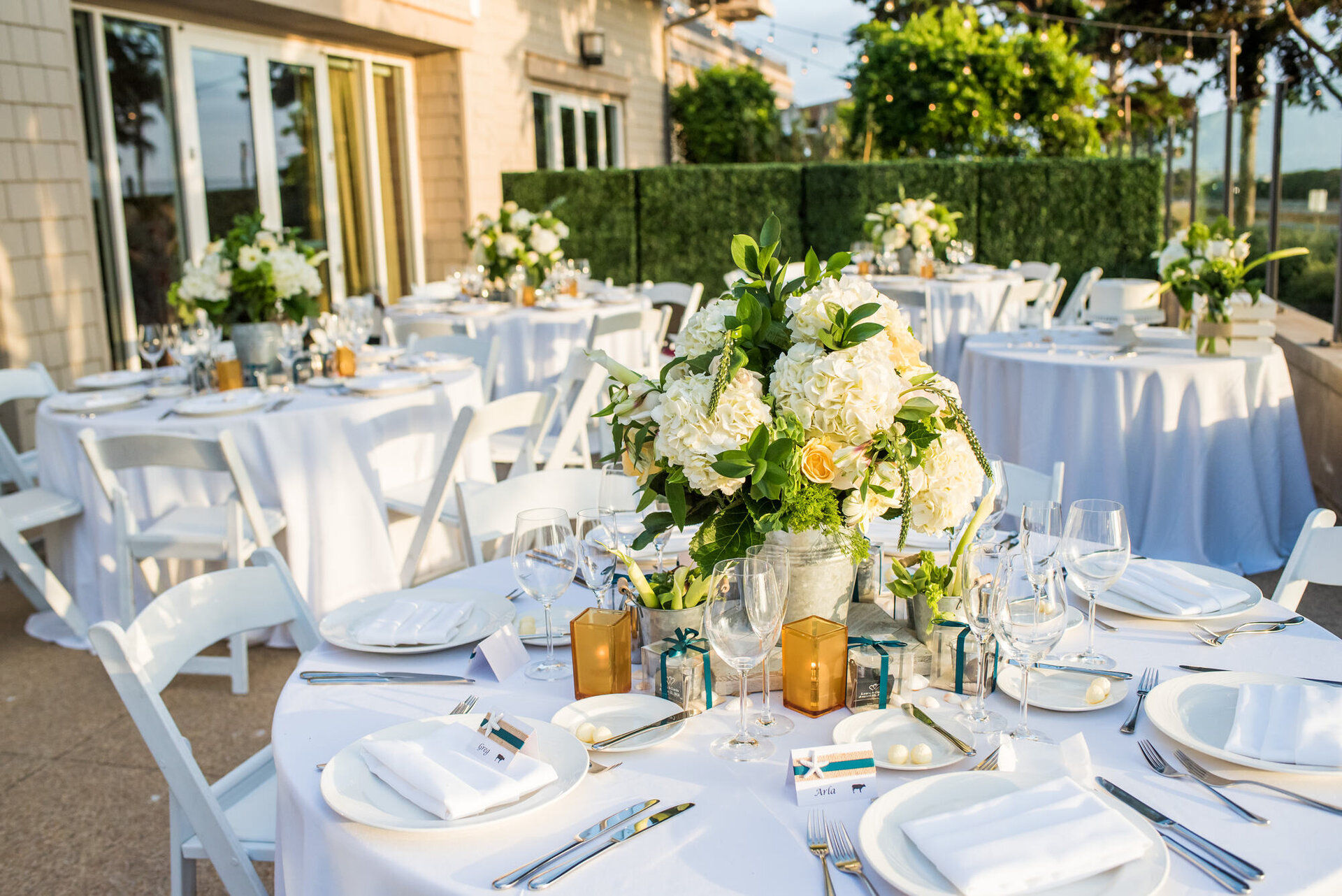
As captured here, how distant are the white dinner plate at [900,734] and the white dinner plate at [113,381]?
380 cm

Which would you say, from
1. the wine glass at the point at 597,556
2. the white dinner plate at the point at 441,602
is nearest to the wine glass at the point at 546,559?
the wine glass at the point at 597,556

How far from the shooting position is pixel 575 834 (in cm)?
121

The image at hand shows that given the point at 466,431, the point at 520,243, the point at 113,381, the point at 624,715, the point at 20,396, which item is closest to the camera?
the point at 624,715

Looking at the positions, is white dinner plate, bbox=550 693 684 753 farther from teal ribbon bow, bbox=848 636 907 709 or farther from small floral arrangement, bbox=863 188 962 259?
small floral arrangement, bbox=863 188 962 259

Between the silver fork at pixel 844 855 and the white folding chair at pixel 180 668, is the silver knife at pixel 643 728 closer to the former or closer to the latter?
the silver fork at pixel 844 855

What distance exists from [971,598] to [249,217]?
3.60 meters

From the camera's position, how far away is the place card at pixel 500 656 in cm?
165

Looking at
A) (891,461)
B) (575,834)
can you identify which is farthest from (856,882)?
(891,461)

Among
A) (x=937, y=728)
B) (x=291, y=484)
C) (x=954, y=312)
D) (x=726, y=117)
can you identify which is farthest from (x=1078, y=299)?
(x=726, y=117)

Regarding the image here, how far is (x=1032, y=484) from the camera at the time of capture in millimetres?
2496

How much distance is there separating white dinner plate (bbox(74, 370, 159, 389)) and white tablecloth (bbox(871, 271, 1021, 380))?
4494 mm

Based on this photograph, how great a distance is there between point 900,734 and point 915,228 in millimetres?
6684

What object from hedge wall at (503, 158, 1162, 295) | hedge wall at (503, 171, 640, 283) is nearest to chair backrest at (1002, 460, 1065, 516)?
hedge wall at (503, 158, 1162, 295)

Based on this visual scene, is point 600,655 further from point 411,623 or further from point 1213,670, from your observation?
point 1213,670
